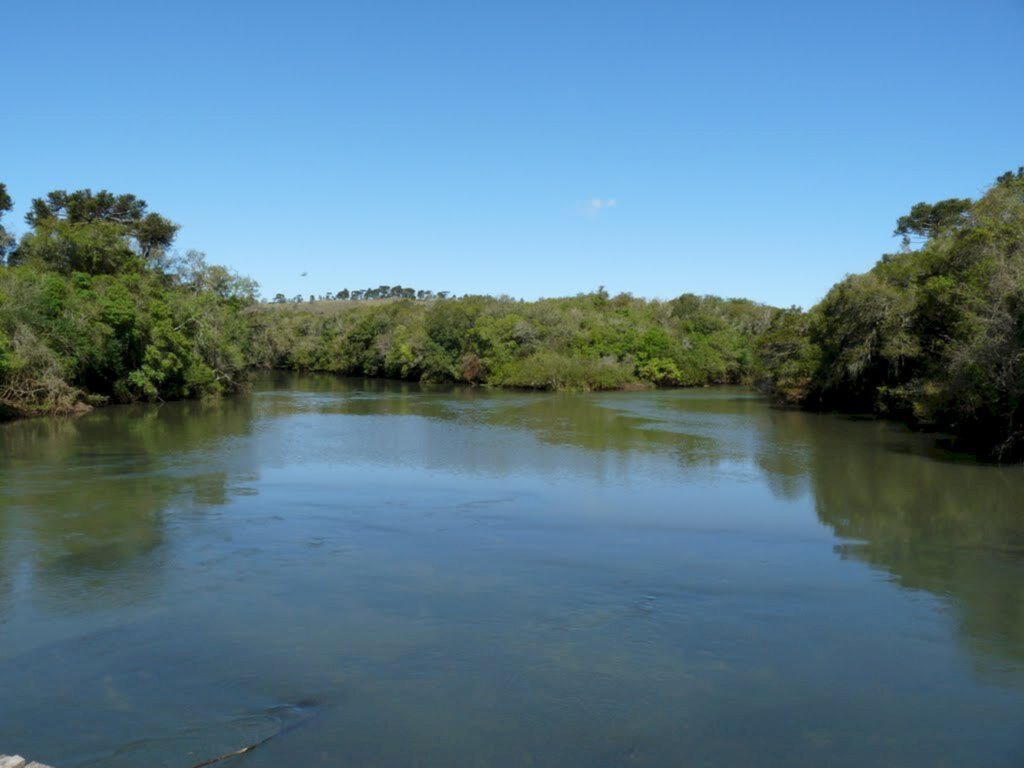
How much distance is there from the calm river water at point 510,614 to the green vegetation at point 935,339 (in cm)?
252

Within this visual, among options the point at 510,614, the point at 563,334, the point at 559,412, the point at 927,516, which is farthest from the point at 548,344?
the point at 510,614

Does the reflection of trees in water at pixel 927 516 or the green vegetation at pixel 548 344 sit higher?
the green vegetation at pixel 548 344

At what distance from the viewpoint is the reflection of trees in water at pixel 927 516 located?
10.9m

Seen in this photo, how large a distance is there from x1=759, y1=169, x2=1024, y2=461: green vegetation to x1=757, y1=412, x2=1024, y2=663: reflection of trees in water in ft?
5.68

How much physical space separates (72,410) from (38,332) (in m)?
3.57

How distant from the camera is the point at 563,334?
60688 millimetres

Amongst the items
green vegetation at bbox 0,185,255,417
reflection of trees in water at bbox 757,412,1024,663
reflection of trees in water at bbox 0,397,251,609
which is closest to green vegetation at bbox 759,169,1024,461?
reflection of trees in water at bbox 757,412,1024,663

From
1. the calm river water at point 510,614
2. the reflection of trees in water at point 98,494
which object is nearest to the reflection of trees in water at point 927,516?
the calm river water at point 510,614

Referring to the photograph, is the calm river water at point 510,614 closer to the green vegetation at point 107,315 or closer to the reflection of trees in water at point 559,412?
the reflection of trees in water at point 559,412

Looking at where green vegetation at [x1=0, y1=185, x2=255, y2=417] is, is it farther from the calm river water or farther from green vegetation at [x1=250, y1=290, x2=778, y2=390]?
the calm river water

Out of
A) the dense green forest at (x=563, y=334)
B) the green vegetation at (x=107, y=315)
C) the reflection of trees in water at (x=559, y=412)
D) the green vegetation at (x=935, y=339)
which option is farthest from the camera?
the green vegetation at (x=107, y=315)

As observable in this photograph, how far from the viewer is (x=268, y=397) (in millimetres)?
47281

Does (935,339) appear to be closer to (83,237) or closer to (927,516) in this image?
(927,516)

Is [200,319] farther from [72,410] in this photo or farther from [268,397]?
[72,410]
